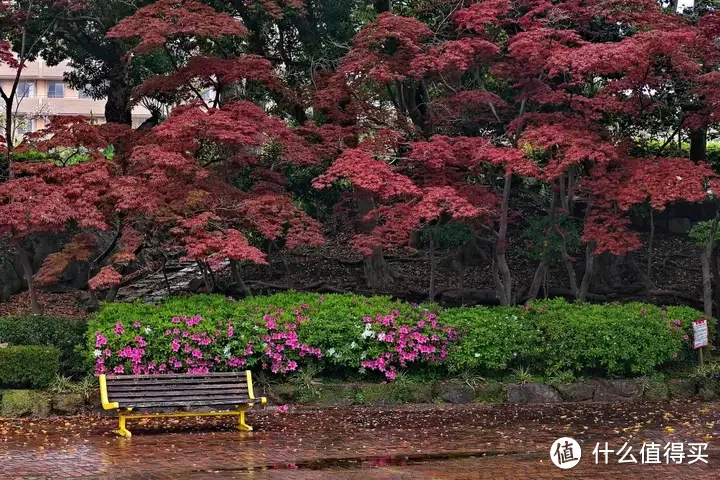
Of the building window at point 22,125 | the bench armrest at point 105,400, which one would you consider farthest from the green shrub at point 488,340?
the building window at point 22,125

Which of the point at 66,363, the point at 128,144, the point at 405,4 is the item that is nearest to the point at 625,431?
the point at 66,363

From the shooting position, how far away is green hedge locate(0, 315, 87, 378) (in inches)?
516

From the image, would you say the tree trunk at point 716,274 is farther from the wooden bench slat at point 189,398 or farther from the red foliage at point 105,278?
the red foliage at point 105,278

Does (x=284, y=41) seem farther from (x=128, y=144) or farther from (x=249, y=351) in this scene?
(x=249, y=351)

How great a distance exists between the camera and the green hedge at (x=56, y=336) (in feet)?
43.0

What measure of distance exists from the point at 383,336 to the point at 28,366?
4.92 meters

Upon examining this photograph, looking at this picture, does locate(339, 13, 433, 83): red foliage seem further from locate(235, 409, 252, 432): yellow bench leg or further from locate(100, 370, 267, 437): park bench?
locate(235, 409, 252, 432): yellow bench leg

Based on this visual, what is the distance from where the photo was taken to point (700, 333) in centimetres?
1452

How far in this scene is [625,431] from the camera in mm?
11617

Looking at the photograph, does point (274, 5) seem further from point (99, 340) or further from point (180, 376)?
point (180, 376)

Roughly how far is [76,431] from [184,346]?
6.87ft

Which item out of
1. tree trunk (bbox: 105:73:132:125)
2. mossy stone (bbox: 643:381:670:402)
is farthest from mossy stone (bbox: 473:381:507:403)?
tree trunk (bbox: 105:73:132:125)

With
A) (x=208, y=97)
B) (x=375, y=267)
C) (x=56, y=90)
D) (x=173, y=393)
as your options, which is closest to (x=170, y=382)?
(x=173, y=393)

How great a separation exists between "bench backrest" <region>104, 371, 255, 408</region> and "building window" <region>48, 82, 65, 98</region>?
138 ft
